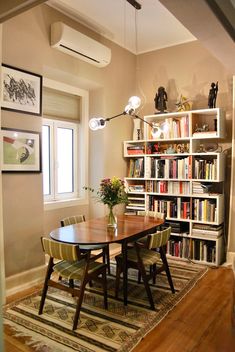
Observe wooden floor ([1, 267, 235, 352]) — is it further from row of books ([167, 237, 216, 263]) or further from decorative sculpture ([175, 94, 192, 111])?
decorative sculpture ([175, 94, 192, 111])

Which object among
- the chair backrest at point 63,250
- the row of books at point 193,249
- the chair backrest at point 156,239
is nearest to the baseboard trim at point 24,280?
the chair backrest at point 63,250

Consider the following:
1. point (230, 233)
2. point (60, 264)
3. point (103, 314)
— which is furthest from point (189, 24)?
point (230, 233)

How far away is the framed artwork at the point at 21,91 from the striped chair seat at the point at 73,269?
163 cm

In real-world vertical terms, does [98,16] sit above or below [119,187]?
above

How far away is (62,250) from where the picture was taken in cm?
237

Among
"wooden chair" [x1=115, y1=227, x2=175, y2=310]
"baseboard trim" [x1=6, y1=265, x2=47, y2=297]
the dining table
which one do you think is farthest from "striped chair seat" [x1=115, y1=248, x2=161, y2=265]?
"baseboard trim" [x1=6, y1=265, x2=47, y2=297]

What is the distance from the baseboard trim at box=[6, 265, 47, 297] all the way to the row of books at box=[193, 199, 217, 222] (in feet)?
6.82

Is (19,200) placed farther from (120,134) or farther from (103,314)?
(120,134)

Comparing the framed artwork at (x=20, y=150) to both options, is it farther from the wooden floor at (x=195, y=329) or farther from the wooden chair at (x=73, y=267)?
the wooden floor at (x=195, y=329)

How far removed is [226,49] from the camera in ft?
8.28

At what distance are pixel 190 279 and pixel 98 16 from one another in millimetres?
3382

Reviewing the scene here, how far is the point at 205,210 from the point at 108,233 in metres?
1.69

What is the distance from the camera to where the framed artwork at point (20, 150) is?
2.96 m

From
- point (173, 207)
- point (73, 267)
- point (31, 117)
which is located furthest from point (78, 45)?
point (73, 267)
